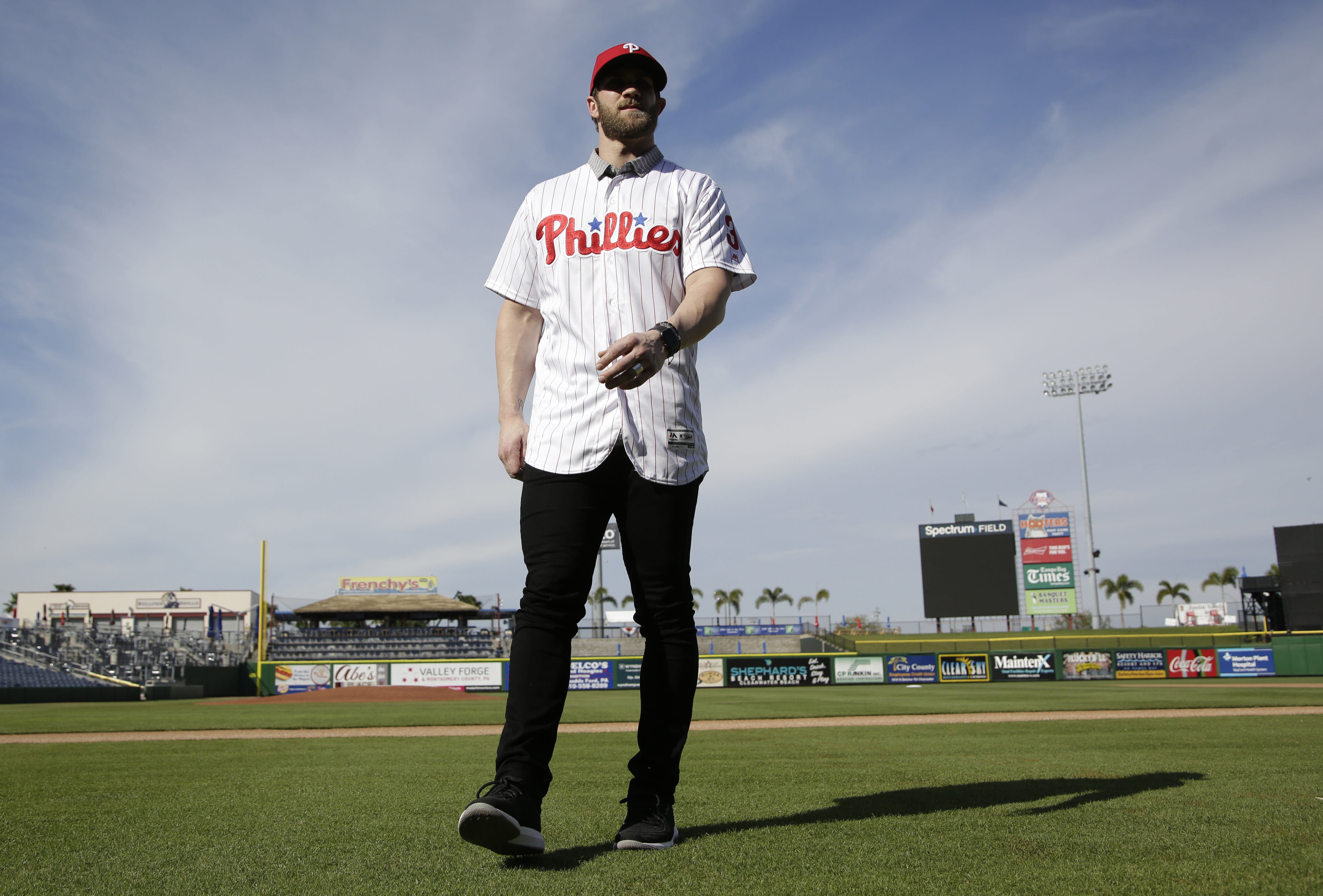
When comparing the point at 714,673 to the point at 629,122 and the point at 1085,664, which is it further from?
the point at 629,122

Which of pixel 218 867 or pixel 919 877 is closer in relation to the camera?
pixel 919 877

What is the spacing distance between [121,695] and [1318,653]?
35.7 meters

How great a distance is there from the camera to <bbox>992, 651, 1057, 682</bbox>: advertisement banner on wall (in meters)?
27.1

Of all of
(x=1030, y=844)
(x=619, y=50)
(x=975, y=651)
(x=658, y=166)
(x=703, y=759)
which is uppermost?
(x=619, y=50)

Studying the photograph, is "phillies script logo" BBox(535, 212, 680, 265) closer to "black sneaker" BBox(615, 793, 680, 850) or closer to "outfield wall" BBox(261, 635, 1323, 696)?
"black sneaker" BBox(615, 793, 680, 850)

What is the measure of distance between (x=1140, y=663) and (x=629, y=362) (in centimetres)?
2991

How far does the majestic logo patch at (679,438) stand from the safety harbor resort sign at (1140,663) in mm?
29022

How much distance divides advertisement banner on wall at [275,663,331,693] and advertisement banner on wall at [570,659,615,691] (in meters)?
7.78

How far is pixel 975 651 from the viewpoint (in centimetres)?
3816

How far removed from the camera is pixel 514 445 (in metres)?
2.46

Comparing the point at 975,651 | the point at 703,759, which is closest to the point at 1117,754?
the point at 703,759

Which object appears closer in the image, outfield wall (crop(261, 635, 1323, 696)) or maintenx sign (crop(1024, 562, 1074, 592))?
outfield wall (crop(261, 635, 1323, 696))

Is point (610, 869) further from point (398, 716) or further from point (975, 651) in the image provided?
point (975, 651)

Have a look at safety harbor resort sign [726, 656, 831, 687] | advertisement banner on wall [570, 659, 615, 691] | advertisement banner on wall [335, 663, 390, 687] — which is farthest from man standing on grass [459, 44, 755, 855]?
advertisement banner on wall [335, 663, 390, 687]
